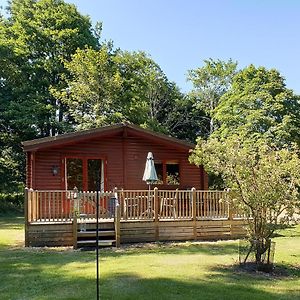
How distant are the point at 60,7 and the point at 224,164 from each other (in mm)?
26030

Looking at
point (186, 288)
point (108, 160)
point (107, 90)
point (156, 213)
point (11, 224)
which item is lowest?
point (11, 224)

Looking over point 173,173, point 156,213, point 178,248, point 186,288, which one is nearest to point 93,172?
point 173,173

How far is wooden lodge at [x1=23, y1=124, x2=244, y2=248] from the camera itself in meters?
10.4

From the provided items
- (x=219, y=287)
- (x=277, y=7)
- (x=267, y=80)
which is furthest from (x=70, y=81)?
(x=219, y=287)

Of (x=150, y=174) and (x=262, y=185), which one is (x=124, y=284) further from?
(x=150, y=174)

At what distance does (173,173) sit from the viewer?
15648mm

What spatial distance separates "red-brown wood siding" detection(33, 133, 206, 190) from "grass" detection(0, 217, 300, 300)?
4028 mm

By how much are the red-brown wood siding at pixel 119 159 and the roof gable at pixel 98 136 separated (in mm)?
264

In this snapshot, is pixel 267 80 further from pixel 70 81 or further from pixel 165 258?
pixel 165 258

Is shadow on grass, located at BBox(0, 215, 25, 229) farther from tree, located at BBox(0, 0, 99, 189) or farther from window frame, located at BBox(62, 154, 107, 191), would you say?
tree, located at BBox(0, 0, 99, 189)

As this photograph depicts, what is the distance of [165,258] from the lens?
27.4ft

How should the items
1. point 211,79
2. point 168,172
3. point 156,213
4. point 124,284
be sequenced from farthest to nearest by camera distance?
point 211,79 < point 168,172 < point 156,213 < point 124,284

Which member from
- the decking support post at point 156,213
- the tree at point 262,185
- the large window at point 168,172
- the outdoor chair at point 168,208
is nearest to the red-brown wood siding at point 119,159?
the large window at point 168,172

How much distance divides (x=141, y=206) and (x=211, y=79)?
1004 inches
